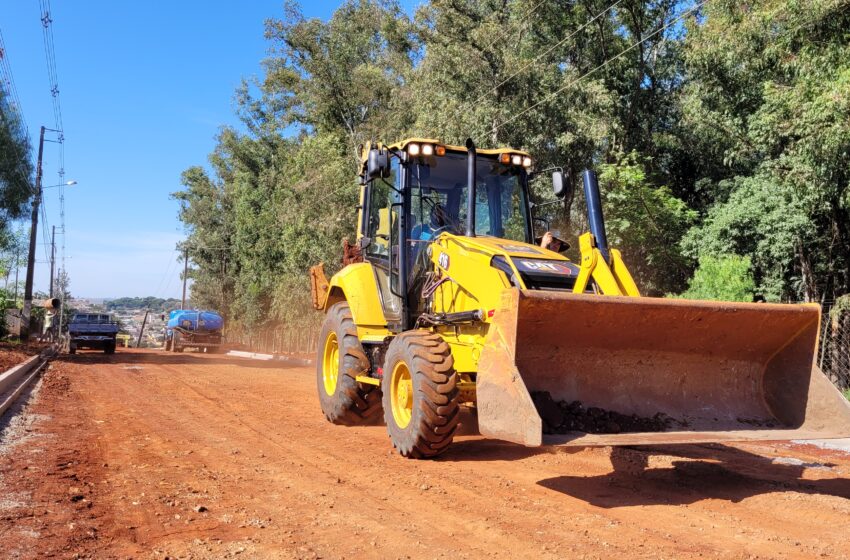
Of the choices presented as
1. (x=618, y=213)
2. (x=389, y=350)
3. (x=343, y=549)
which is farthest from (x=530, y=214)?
(x=618, y=213)

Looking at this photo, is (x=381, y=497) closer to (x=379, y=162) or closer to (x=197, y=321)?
(x=379, y=162)

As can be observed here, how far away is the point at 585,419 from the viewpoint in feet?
17.9

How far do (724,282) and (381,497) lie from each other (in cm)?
1008

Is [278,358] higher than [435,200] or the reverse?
the reverse

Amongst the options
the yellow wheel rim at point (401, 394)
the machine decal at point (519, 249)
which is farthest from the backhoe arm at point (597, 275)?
the yellow wheel rim at point (401, 394)

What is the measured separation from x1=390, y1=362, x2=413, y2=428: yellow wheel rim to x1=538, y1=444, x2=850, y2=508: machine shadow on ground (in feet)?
4.85

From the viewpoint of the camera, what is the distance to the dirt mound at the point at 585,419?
5312 mm

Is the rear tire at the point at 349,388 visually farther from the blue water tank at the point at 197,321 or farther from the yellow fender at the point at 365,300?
the blue water tank at the point at 197,321

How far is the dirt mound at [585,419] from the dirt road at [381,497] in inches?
19.8

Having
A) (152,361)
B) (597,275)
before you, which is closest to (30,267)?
(152,361)

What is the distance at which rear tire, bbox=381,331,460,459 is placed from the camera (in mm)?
5906

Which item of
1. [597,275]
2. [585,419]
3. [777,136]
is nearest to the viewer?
[585,419]

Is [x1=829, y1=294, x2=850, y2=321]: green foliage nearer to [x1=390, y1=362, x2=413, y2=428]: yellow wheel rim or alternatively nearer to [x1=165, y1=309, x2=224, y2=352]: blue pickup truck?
[x1=390, y1=362, x2=413, y2=428]: yellow wheel rim

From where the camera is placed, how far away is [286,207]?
30.5 meters
